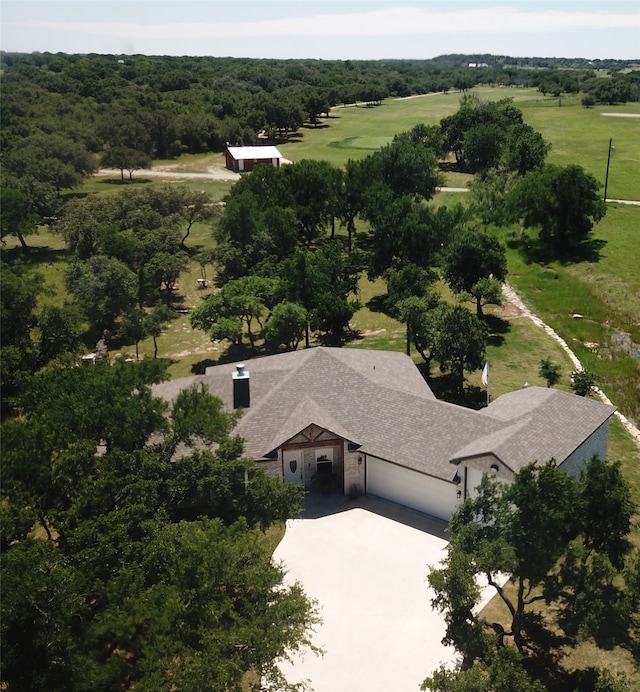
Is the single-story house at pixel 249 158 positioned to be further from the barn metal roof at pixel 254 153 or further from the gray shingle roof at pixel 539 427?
the gray shingle roof at pixel 539 427

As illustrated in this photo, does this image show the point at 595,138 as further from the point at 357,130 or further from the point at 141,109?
the point at 141,109

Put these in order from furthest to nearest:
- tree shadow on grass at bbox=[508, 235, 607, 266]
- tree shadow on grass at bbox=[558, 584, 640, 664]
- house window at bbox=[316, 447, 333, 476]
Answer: tree shadow on grass at bbox=[508, 235, 607, 266]
house window at bbox=[316, 447, 333, 476]
tree shadow on grass at bbox=[558, 584, 640, 664]

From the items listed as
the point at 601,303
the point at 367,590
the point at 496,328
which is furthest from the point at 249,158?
the point at 367,590

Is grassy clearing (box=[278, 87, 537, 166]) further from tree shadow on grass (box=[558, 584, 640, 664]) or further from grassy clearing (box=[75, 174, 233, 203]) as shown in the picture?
tree shadow on grass (box=[558, 584, 640, 664])

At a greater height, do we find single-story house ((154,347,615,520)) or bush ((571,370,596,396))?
single-story house ((154,347,615,520))

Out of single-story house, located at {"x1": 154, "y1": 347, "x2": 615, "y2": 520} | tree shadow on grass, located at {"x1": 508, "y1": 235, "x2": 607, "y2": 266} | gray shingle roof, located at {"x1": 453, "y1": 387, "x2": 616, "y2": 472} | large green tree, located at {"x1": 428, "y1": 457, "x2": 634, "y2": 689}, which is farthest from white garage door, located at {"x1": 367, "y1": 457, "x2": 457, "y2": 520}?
tree shadow on grass, located at {"x1": 508, "y1": 235, "x2": 607, "y2": 266}

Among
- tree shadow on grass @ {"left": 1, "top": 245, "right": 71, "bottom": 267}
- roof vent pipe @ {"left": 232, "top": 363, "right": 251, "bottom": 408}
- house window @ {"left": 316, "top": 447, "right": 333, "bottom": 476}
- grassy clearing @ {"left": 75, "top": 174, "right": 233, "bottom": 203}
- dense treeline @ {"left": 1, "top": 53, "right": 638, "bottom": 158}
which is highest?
dense treeline @ {"left": 1, "top": 53, "right": 638, "bottom": 158}

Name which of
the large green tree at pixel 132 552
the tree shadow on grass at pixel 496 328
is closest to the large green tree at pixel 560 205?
A: the tree shadow on grass at pixel 496 328
